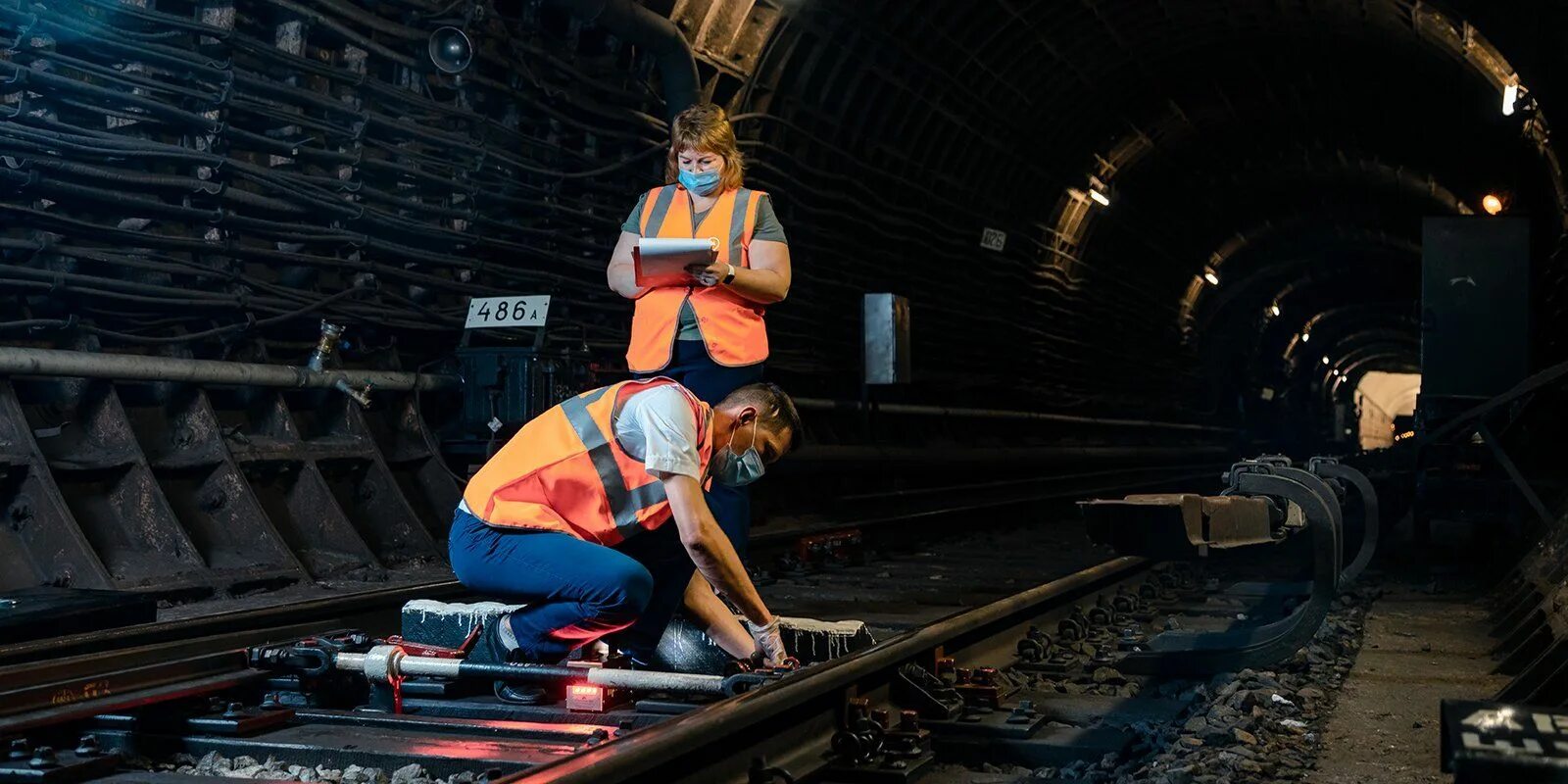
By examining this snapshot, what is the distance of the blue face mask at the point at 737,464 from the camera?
13.4 ft

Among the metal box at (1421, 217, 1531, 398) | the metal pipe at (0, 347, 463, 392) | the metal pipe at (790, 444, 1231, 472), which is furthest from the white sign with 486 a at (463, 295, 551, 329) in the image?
the metal box at (1421, 217, 1531, 398)

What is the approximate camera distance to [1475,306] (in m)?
10.8

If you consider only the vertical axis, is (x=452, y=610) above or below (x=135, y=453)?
below

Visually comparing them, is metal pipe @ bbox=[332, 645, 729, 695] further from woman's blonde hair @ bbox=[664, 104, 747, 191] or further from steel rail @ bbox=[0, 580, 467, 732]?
woman's blonde hair @ bbox=[664, 104, 747, 191]

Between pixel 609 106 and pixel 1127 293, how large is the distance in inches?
576

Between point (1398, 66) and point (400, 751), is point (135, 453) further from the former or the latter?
point (1398, 66)

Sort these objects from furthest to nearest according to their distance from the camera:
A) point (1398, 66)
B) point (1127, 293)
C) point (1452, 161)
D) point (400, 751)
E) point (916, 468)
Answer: point (1127, 293) → point (1452, 161) → point (1398, 66) → point (916, 468) → point (400, 751)

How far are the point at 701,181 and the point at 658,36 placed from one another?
14.9 ft

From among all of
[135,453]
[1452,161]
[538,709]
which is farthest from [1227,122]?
[538,709]

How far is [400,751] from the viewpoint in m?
3.47

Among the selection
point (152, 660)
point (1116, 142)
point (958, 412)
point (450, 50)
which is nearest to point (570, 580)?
point (152, 660)

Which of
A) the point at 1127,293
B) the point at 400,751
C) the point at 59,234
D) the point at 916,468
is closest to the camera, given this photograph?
the point at 400,751

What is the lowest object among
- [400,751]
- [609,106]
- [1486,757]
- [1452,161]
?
[400,751]

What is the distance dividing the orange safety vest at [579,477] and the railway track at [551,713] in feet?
1.43
